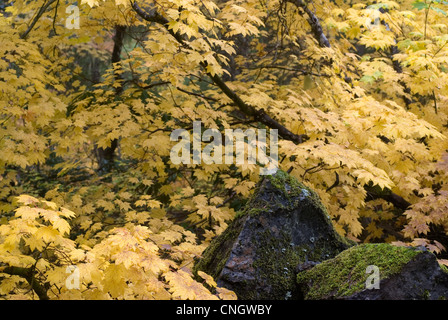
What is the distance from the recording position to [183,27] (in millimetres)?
3387

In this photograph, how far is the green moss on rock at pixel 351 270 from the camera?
1911mm

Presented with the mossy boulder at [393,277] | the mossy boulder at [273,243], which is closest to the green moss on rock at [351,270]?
the mossy boulder at [393,277]

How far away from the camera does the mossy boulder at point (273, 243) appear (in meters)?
2.40

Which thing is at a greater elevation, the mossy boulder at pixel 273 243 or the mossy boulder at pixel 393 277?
the mossy boulder at pixel 393 277

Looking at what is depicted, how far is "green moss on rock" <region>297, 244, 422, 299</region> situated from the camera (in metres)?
1.91

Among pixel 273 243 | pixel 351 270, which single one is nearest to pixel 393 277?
pixel 351 270

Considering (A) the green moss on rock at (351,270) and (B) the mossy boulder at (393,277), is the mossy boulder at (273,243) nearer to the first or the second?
(A) the green moss on rock at (351,270)

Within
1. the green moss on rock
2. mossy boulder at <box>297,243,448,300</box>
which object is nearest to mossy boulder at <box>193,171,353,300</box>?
the green moss on rock

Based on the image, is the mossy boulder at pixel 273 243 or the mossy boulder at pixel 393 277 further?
the mossy boulder at pixel 273 243

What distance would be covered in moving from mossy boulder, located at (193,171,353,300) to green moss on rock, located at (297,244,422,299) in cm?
21

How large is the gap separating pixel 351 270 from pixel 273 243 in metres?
0.65

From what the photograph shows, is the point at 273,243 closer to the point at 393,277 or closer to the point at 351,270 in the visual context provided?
the point at 351,270

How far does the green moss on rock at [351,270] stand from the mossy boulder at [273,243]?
210 mm
